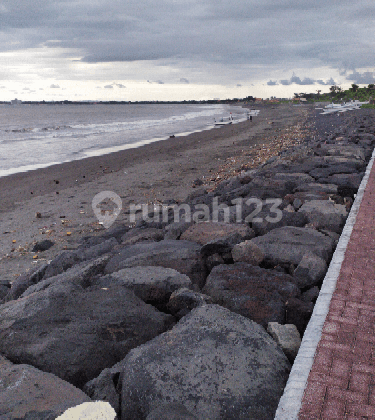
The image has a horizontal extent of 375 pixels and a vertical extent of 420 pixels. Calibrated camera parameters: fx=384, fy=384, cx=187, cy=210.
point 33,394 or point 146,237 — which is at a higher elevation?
point 33,394

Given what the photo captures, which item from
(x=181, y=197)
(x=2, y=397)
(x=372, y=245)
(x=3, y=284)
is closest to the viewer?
(x=2, y=397)

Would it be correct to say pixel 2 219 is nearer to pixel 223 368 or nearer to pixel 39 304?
pixel 39 304

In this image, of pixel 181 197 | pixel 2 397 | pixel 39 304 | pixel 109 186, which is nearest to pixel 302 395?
pixel 2 397

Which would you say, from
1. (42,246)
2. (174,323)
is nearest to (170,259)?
(174,323)

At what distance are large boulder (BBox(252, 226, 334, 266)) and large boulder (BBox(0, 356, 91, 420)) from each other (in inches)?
108

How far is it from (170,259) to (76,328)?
5.07ft

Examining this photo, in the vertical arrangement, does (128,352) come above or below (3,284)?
above

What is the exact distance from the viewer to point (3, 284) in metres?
5.66

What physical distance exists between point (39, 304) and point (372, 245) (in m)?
3.90

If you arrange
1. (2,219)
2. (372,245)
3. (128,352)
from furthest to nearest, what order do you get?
(2,219) < (372,245) < (128,352)

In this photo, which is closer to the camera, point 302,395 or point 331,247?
point 302,395

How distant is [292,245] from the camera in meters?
4.71

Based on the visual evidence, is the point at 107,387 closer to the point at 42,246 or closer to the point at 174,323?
the point at 174,323

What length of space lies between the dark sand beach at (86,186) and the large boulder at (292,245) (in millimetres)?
4149
